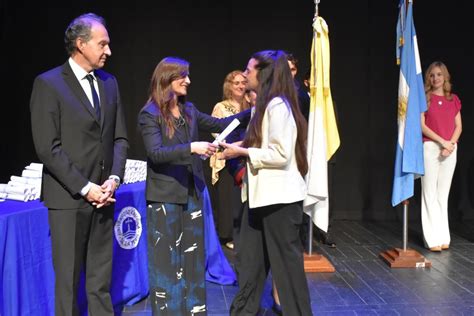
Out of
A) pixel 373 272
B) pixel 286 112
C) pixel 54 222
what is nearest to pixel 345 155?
pixel 373 272

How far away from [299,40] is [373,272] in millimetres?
3076

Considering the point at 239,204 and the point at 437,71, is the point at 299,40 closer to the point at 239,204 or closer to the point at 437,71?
the point at 437,71

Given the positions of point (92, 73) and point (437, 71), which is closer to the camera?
point (92, 73)

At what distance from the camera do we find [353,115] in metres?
6.78

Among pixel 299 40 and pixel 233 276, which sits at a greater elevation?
pixel 299 40

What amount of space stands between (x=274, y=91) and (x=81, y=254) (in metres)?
1.28

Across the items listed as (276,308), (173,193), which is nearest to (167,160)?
(173,193)

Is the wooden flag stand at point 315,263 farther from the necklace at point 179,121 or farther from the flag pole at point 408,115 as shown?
the necklace at point 179,121

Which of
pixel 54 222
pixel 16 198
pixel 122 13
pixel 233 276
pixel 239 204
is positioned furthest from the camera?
pixel 122 13

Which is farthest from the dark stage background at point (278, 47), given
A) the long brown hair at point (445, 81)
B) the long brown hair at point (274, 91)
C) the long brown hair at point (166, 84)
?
the long brown hair at point (274, 91)

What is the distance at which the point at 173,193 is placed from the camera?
9.92 ft

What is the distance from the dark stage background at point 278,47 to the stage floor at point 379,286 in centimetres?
120

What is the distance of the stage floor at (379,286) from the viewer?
3.76 meters

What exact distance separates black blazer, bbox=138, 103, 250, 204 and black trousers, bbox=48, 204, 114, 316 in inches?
12.2
